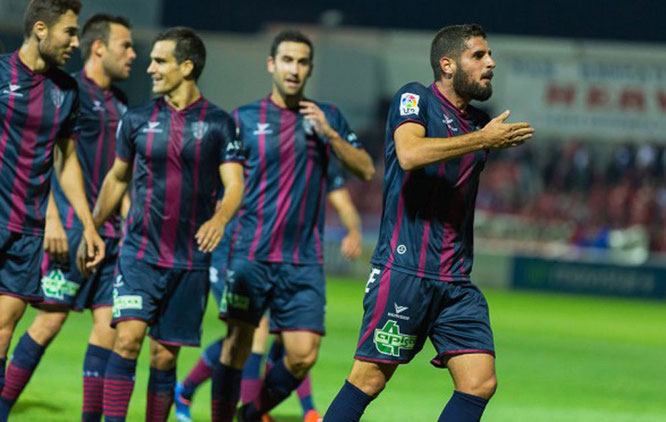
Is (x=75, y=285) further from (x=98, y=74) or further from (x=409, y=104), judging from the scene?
(x=409, y=104)

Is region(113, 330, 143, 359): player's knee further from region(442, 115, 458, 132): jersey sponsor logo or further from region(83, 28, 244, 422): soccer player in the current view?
region(442, 115, 458, 132): jersey sponsor logo

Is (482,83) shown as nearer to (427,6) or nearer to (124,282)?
(124,282)

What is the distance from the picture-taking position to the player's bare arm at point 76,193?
614cm

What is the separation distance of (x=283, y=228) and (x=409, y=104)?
1814mm

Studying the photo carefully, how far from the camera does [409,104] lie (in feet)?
17.3

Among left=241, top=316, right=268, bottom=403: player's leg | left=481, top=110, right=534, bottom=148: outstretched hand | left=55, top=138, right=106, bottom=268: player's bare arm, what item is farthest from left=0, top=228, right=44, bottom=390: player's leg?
left=481, top=110, right=534, bottom=148: outstretched hand

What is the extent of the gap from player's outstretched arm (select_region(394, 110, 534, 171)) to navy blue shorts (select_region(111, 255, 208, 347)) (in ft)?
5.31

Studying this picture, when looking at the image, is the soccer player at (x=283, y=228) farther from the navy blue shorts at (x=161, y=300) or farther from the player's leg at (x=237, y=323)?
the navy blue shorts at (x=161, y=300)

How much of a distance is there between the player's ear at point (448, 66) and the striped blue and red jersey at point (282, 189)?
5.32 ft

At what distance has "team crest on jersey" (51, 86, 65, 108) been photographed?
6.23 m

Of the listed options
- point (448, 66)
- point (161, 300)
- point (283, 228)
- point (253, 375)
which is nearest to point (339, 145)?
point (283, 228)

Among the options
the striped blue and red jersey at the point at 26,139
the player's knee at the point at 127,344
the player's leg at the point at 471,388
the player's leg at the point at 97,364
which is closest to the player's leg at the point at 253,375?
the player's leg at the point at 97,364

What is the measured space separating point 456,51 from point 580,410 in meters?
4.60

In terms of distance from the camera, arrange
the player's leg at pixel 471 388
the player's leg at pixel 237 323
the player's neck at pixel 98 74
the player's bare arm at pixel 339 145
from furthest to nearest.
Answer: the player's neck at pixel 98 74
the player's bare arm at pixel 339 145
the player's leg at pixel 237 323
the player's leg at pixel 471 388
